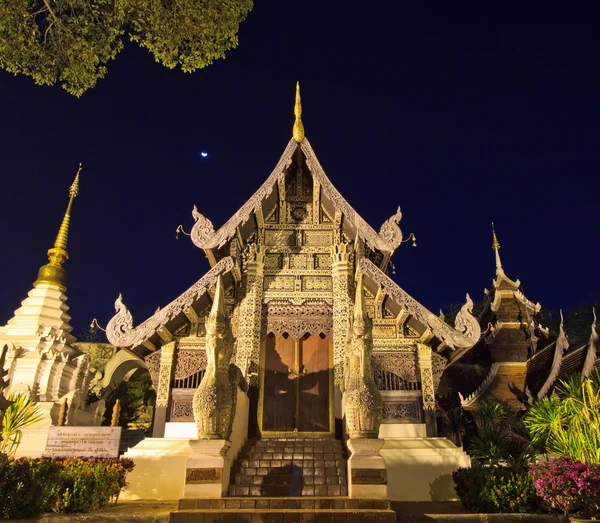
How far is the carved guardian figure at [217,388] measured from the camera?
22.5ft

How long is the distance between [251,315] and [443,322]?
3.80 m

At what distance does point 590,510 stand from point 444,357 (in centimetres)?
427

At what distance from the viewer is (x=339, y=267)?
414 inches

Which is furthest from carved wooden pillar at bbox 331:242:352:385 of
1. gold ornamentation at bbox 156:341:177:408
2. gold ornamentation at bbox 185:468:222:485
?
gold ornamentation at bbox 156:341:177:408

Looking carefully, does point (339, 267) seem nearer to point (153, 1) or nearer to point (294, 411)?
point (294, 411)

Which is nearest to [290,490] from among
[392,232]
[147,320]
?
[147,320]

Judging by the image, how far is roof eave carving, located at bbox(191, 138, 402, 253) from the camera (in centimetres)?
988

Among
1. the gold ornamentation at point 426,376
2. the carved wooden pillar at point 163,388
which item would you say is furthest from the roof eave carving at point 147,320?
the gold ornamentation at point 426,376

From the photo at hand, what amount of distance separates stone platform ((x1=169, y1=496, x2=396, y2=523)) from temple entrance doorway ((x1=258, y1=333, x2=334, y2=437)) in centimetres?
302

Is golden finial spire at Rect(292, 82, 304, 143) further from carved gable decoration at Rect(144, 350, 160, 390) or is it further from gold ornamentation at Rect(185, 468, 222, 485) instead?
gold ornamentation at Rect(185, 468, 222, 485)

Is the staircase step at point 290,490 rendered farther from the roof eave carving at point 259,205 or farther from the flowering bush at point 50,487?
the roof eave carving at point 259,205

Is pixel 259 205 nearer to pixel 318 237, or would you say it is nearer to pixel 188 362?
pixel 318 237

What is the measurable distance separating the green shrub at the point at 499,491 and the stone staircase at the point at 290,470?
1.82 metres

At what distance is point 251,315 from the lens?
1009cm
